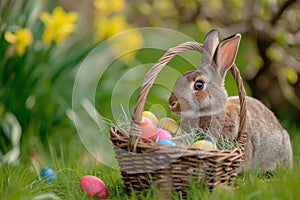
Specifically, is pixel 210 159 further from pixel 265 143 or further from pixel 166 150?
pixel 265 143

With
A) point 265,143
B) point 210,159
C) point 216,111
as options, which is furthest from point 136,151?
point 265,143

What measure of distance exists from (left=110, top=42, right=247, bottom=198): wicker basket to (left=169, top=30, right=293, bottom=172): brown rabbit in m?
0.18

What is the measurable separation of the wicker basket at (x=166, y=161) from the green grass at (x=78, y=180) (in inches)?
2.0

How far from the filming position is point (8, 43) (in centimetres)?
353

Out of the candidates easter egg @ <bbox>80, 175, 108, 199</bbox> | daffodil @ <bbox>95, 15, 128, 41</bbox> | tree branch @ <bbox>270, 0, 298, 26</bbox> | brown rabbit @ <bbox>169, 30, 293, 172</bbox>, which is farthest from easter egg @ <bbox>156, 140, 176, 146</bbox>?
tree branch @ <bbox>270, 0, 298, 26</bbox>

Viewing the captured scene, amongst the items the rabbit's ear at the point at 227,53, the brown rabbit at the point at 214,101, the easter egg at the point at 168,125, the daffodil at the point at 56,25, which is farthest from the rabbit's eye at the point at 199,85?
the daffodil at the point at 56,25

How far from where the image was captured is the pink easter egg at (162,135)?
91.3 inches

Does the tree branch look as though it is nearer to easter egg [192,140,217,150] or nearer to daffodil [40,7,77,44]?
daffodil [40,7,77,44]

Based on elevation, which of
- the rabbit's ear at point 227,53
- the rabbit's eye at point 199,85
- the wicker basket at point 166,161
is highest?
the rabbit's ear at point 227,53

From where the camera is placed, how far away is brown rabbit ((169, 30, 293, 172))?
2.37 meters

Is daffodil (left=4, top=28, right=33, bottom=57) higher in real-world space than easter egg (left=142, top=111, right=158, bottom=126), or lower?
higher

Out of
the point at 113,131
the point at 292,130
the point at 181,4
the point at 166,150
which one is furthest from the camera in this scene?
the point at 181,4

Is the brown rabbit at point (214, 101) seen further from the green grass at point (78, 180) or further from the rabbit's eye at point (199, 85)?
the green grass at point (78, 180)

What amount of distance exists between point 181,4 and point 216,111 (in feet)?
6.30
